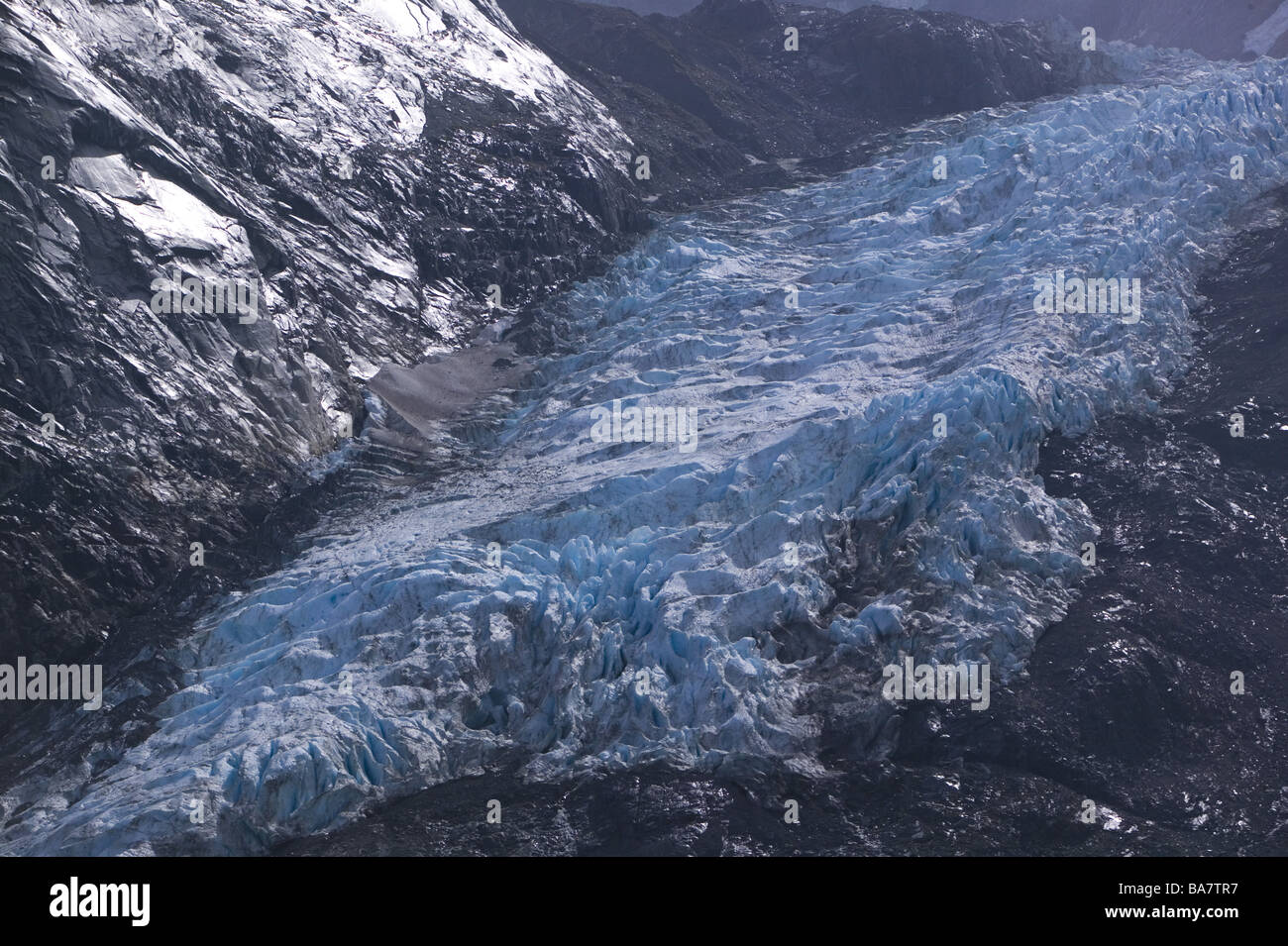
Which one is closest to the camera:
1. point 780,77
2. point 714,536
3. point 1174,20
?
point 714,536

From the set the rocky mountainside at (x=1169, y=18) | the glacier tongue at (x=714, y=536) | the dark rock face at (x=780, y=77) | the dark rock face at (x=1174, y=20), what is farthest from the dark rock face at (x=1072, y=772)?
the dark rock face at (x=1174, y=20)

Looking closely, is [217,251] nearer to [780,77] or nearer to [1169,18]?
[780,77]

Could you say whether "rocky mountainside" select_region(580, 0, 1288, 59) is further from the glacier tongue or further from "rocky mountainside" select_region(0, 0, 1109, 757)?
the glacier tongue

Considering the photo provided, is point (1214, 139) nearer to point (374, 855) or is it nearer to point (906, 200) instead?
point (906, 200)

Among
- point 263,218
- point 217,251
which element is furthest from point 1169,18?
point 217,251

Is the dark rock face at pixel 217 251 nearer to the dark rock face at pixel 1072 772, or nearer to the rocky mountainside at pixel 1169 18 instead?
the dark rock face at pixel 1072 772

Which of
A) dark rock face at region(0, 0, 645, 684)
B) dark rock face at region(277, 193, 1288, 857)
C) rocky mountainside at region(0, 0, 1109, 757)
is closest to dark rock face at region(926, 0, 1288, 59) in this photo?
rocky mountainside at region(0, 0, 1109, 757)
